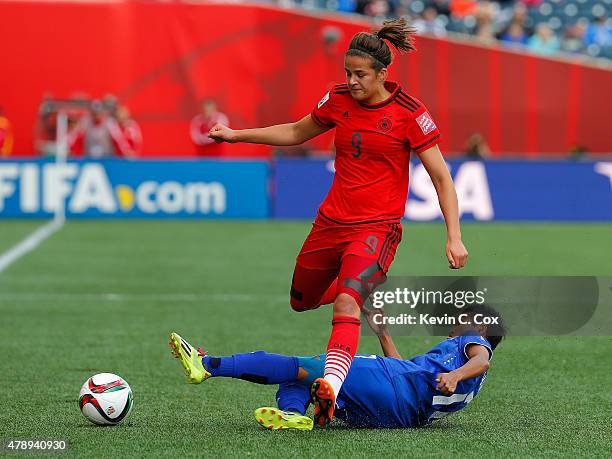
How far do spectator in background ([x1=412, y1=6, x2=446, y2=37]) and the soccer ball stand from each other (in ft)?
70.7

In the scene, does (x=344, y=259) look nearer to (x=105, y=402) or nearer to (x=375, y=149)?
(x=375, y=149)

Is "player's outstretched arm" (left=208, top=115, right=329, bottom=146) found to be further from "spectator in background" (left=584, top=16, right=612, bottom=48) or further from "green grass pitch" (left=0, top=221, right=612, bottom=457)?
"spectator in background" (left=584, top=16, right=612, bottom=48)

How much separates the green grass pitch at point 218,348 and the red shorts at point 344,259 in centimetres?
74

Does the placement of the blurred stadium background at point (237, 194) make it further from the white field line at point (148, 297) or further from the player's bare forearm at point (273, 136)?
the player's bare forearm at point (273, 136)

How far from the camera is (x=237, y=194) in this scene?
74.8ft

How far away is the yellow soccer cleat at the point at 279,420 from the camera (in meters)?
6.28

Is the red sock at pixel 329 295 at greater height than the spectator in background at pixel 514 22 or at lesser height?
greater

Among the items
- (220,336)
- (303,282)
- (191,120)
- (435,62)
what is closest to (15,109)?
(191,120)

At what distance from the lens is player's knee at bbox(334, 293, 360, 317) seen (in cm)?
644

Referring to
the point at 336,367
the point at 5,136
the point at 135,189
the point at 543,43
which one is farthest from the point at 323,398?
the point at 543,43


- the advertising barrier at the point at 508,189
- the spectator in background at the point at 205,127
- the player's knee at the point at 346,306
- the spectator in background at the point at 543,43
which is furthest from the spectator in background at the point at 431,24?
the player's knee at the point at 346,306

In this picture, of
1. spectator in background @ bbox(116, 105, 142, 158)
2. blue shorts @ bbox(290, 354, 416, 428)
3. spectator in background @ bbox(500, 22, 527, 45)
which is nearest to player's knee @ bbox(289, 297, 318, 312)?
blue shorts @ bbox(290, 354, 416, 428)

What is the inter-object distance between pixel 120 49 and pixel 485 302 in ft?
72.0

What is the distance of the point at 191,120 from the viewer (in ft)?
91.2
